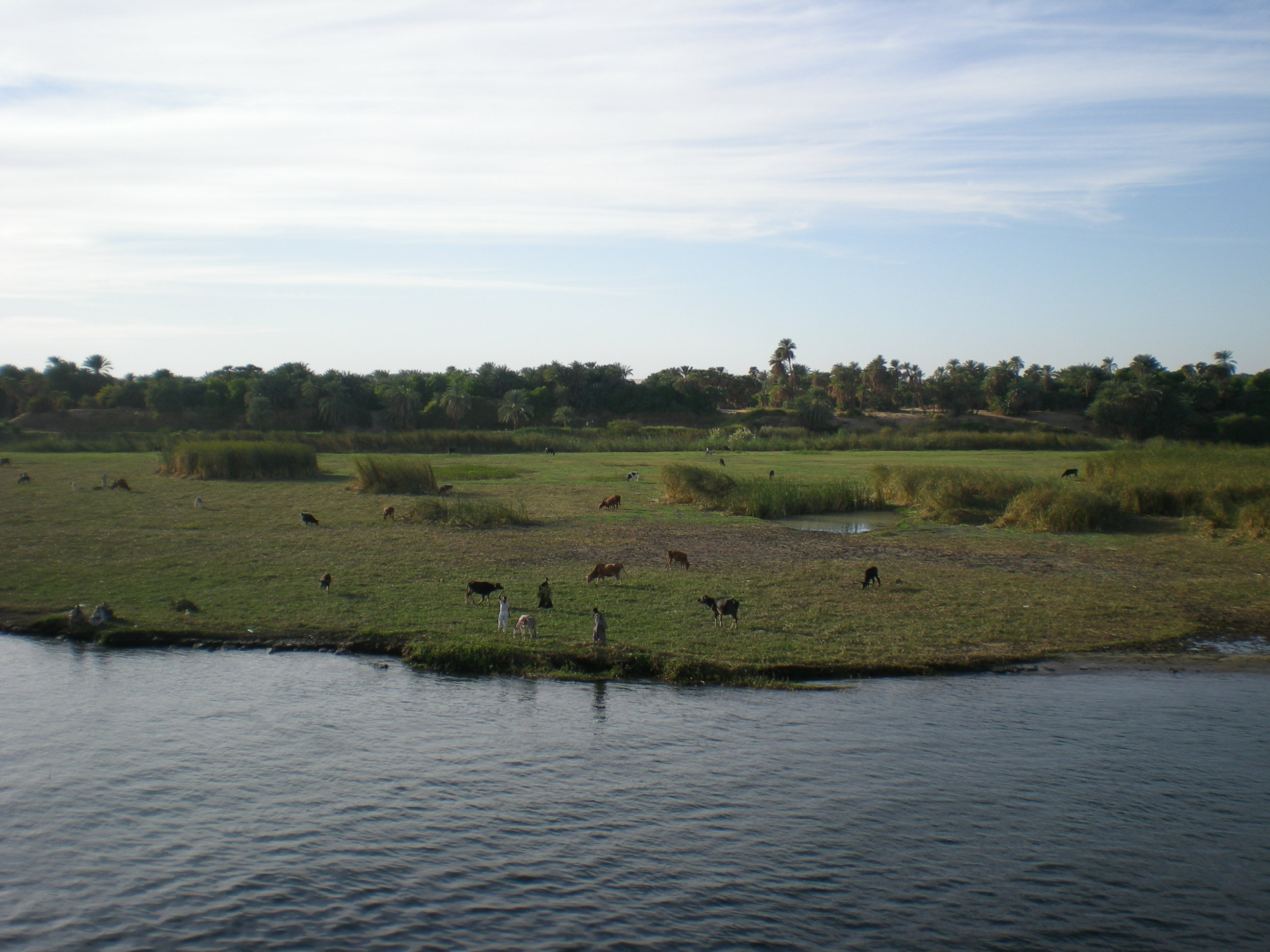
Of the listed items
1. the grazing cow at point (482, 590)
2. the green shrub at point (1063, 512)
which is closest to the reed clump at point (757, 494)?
the green shrub at point (1063, 512)

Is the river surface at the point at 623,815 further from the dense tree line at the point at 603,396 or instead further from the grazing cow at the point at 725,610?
the dense tree line at the point at 603,396

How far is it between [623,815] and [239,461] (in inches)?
1694

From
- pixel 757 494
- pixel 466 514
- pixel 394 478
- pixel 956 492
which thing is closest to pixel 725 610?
pixel 466 514

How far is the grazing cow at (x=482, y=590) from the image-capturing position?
752 inches

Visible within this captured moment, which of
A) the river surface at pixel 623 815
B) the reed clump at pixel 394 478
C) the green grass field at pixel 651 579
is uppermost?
the reed clump at pixel 394 478

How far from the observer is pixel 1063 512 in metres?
31.5

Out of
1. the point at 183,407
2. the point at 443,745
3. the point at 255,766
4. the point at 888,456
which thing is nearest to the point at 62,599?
the point at 255,766

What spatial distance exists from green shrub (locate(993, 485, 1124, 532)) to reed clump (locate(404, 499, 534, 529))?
693 inches

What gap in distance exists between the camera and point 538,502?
38.6m

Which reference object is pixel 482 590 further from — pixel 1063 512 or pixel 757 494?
pixel 1063 512

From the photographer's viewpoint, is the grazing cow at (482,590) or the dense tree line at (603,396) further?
the dense tree line at (603,396)

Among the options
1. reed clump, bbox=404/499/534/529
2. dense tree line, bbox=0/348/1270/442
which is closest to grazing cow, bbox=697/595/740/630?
reed clump, bbox=404/499/534/529

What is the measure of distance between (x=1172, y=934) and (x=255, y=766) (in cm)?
1053

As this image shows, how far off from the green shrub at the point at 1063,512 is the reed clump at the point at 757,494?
25.4 ft
